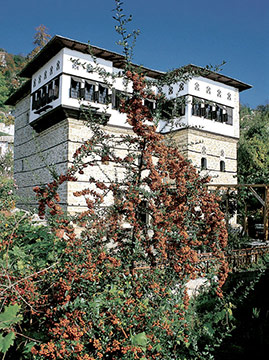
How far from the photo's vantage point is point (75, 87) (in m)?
12.1

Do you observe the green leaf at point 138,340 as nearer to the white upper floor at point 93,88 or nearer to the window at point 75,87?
the white upper floor at point 93,88

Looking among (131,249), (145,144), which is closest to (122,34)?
(145,144)

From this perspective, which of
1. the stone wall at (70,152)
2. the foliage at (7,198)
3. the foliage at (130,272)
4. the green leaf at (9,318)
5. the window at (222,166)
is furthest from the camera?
the window at (222,166)

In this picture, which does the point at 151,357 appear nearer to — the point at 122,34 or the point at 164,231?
the point at 164,231

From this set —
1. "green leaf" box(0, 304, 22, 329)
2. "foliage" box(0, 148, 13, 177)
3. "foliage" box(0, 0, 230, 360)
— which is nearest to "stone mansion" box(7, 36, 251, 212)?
"foliage" box(0, 148, 13, 177)

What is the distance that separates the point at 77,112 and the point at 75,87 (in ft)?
3.07

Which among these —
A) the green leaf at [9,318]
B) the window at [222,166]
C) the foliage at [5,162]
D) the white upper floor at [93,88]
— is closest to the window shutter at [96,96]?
the white upper floor at [93,88]

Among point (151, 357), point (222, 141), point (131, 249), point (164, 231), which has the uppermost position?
point (222, 141)

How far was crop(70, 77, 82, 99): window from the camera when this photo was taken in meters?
12.0

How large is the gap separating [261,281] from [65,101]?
9.12m

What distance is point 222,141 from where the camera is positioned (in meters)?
16.0

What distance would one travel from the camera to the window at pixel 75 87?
1198 centimetres

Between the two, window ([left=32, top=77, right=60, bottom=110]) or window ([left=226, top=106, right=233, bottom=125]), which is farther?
window ([left=226, top=106, right=233, bottom=125])

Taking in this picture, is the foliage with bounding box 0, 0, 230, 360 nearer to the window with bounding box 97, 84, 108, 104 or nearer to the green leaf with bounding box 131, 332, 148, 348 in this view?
the green leaf with bounding box 131, 332, 148, 348
